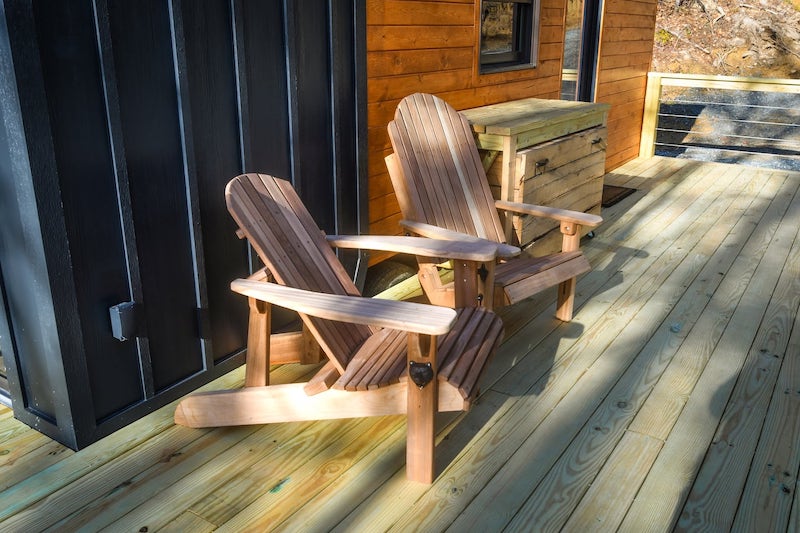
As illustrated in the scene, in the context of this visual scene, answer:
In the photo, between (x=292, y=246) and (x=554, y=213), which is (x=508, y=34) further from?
(x=292, y=246)

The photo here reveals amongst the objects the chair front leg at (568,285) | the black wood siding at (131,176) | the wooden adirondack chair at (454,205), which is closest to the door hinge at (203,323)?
the black wood siding at (131,176)

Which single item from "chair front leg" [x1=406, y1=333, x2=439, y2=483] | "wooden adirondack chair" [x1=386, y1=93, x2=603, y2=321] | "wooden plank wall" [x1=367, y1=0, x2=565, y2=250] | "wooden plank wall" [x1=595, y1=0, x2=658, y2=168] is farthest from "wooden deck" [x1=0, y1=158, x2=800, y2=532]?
"wooden plank wall" [x1=595, y1=0, x2=658, y2=168]

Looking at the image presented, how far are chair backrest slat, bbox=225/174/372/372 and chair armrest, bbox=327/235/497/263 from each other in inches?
4.0

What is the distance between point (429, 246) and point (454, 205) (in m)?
0.81

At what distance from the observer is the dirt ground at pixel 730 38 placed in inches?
499

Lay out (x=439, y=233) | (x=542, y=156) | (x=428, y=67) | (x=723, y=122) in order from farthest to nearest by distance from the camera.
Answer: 1. (x=723, y=122)
2. (x=428, y=67)
3. (x=542, y=156)
4. (x=439, y=233)

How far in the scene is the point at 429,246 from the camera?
2.35 m

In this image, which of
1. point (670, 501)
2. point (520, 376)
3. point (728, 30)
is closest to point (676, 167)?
point (520, 376)

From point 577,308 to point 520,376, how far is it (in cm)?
78

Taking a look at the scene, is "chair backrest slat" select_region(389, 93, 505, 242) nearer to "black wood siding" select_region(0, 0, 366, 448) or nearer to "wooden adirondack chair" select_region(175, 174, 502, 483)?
"black wood siding" select_region(0, 0, 366, 448)

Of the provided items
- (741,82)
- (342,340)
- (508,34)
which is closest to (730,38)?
(741,82)

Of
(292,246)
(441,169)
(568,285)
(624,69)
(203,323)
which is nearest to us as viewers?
(292,246)

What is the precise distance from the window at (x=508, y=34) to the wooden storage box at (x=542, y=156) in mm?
377

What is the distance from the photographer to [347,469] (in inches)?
79.7
